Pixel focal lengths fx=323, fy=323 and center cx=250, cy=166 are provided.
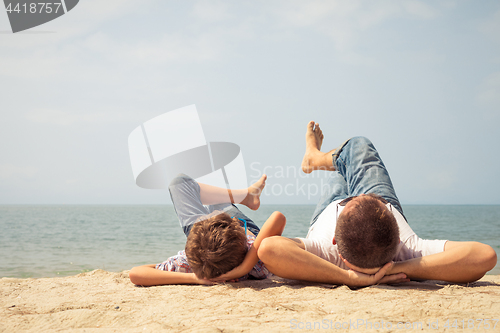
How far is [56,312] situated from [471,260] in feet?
9.90

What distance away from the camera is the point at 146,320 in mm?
1954

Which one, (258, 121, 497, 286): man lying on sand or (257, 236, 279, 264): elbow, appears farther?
(257, 236, 279, 264): elbow

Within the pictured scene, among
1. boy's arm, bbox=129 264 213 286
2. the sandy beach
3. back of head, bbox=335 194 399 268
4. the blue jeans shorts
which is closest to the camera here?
the sandy beach

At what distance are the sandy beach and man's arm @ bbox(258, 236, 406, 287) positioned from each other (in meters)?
0.09

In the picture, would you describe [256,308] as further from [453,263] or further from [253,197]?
[253,197]

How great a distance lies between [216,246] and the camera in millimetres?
2609

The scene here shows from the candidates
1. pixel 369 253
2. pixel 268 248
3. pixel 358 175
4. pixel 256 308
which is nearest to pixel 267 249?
pixel 268 248

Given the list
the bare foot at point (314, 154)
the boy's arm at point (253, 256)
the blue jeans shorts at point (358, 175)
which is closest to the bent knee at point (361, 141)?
the blue jeans shorts at point (358, 175)

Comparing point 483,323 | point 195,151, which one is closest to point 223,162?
point 195,151

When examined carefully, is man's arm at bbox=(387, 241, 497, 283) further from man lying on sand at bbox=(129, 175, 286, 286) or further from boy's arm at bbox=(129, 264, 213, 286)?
boy's arm at bbox=(129, 264, 213, 286)

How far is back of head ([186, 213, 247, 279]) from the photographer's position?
2615 millimetres

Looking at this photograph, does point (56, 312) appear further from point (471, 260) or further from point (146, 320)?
point (471, 260)

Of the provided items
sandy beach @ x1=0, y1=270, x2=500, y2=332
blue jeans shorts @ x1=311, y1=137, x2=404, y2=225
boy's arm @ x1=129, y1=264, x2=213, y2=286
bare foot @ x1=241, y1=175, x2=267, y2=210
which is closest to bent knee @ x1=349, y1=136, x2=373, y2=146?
blue jeans shorts @ x1=311, y1=137, x2=404, y2=225

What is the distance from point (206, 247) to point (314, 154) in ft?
6.69
